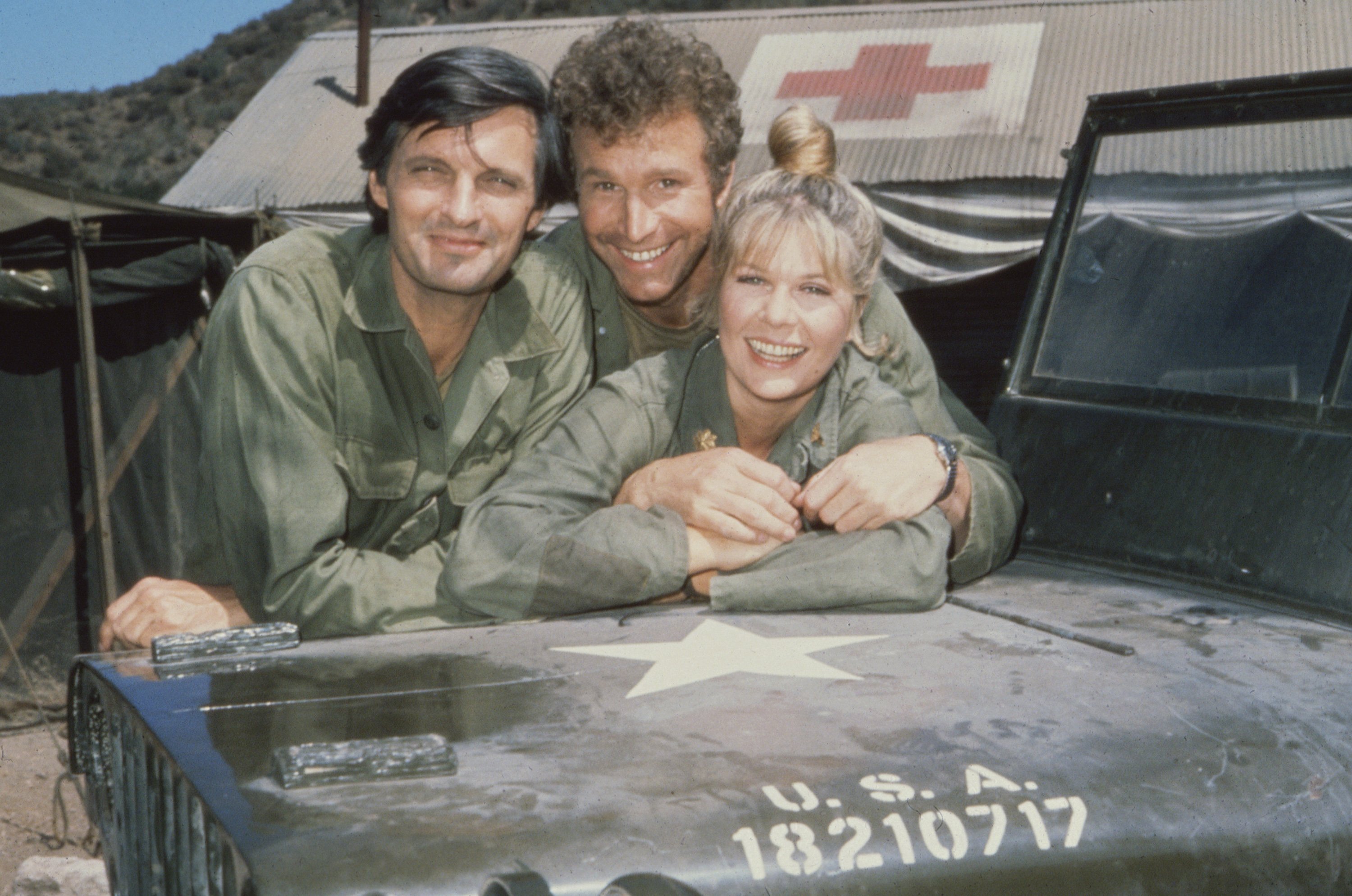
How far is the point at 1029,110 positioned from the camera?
10016 millimetres

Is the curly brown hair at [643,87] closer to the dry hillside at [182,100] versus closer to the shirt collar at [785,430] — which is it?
the shirt collar at [785,430]

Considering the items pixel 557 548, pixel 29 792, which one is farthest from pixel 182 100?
pixel 557 548

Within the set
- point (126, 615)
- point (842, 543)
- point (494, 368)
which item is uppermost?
point (494, 368)

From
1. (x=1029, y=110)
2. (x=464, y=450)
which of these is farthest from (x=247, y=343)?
(x=1029, y=110)

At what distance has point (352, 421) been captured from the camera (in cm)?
261

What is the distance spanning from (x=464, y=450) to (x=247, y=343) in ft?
1.56

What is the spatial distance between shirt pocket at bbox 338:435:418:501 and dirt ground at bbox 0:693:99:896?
2.53 m

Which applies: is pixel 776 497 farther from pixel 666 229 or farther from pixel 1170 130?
pixel 1170 130

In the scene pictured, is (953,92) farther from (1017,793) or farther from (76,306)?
(1017,793)

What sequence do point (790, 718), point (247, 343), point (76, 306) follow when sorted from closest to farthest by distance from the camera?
1. point (790, 718)
2. point (247, 343)
3. point (76, 306)

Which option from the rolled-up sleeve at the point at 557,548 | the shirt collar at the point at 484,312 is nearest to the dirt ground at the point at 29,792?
the shirt collar at the point at 484,312

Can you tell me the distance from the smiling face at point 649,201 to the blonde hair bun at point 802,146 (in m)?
0.31

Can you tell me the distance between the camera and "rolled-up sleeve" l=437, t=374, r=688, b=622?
2.16 metres

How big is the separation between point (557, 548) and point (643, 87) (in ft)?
3.65
